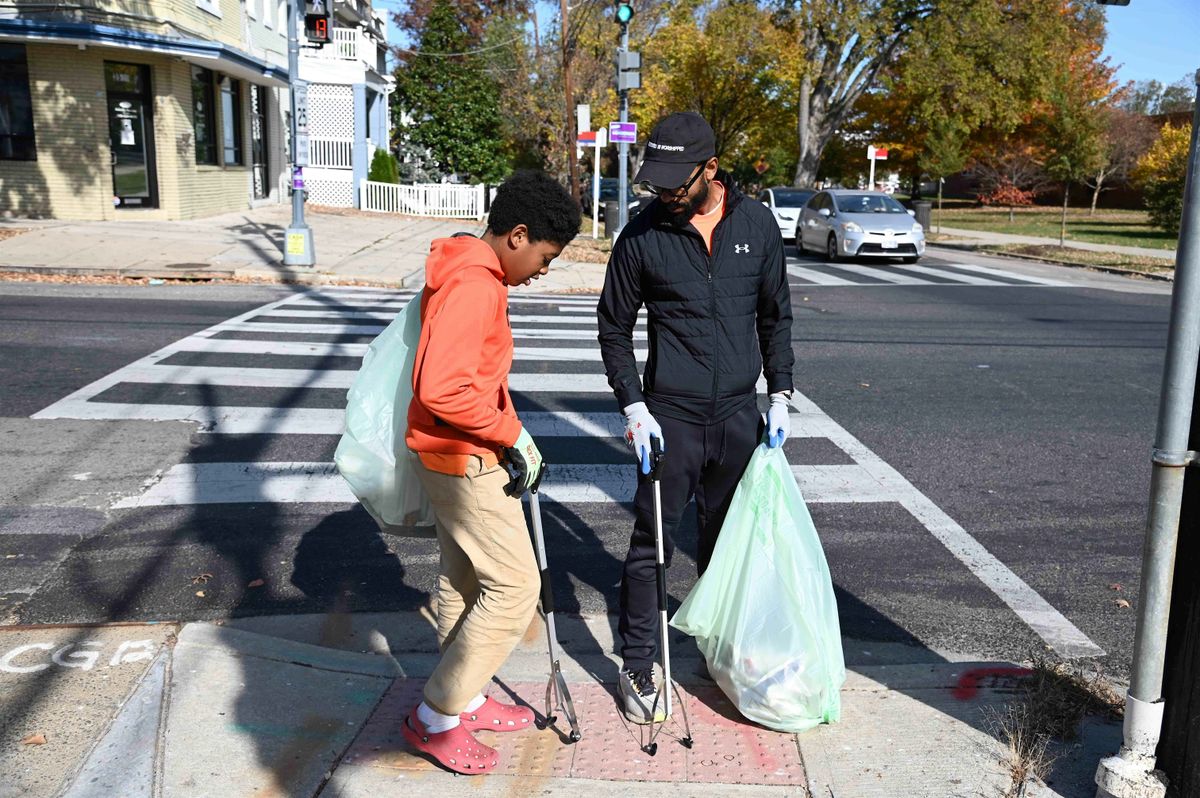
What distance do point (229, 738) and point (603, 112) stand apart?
39272 mm

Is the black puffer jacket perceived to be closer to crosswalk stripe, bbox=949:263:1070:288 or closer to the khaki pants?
the khaki pants

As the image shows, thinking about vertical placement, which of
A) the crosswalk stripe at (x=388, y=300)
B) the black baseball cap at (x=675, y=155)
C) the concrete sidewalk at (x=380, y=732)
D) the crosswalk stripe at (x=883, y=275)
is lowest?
the concrete sidewalk at (x=380, y=732)

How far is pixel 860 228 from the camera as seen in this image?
850 inches

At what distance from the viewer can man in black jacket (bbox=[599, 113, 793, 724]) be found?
364 centimetres

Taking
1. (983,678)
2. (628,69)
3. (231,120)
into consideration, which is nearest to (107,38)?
(231,120)

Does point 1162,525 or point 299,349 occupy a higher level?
point 1162,525

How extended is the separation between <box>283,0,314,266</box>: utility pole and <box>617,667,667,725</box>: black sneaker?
44.3 feet

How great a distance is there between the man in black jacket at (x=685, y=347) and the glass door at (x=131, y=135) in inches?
819

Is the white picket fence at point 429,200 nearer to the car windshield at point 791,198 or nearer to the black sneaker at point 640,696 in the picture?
the car windshield at point 791,198

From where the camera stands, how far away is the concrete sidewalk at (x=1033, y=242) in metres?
25.6

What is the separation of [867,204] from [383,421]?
68.4 ft

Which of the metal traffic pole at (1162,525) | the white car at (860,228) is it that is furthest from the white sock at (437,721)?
the white car at (860,228)

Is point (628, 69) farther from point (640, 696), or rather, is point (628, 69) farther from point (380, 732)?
point (380, 732)

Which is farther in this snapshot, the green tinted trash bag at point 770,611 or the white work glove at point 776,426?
the white work glove at point 776,426
